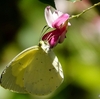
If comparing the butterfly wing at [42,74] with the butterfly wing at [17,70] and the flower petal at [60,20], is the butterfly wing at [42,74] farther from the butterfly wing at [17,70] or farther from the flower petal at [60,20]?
the flower petal at [60,20]

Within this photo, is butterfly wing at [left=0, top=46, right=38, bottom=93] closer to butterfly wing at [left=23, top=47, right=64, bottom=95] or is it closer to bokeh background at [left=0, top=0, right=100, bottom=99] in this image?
butterfly wing at [left=23, top=47, right=64, bottom=95]

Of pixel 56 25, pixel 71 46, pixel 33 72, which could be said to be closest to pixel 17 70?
pixel 33 72

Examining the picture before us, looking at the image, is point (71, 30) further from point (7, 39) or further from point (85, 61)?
point (7, 39)

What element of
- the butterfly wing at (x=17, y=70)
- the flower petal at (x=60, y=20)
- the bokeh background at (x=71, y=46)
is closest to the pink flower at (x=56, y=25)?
the flower petal at (x=60, y=20)

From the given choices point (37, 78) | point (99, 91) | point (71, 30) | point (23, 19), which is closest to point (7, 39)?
point (23, 19)

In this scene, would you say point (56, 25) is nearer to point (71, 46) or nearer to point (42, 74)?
point (42, 74)

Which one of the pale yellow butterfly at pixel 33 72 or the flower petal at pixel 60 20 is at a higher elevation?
the flower petal at pixel 60 20
